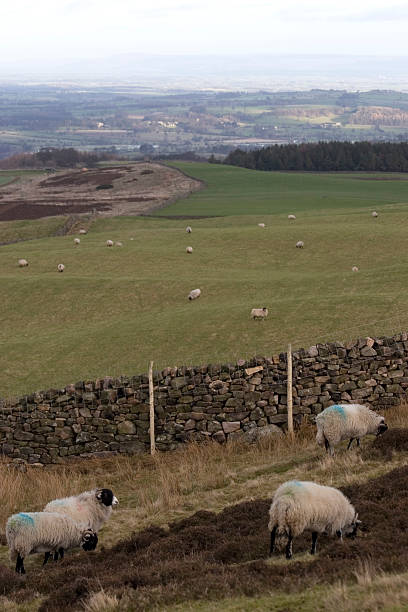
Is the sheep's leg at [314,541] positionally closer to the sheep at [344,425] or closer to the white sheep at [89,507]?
the white sheep at [89,507]

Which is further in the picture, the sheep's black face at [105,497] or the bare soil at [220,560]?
the sheep's black face at [105,497]

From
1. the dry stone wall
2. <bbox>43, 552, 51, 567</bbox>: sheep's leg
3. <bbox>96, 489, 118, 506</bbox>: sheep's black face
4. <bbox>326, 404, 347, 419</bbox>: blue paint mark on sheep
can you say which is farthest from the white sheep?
the dry stone wall

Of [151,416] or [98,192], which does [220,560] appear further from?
[98,192]

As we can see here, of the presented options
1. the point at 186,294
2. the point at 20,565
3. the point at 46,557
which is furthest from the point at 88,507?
the point at 186,294

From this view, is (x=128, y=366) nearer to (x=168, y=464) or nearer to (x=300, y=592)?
(x=168, y=464)

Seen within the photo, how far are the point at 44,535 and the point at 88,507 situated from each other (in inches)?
57.3

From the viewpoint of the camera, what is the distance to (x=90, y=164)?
179 m

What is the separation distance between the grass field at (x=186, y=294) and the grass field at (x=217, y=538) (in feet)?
20.2

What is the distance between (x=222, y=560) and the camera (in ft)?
39.6

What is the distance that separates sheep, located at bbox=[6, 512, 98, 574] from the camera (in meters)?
12.9

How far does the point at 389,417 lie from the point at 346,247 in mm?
24435

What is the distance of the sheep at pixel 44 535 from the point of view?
12875 millimetres

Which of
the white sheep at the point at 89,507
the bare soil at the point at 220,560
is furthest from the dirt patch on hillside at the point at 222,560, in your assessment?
the white sheep at the point at 89,507

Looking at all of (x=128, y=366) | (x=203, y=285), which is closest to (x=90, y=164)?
(x=203, y=285)
